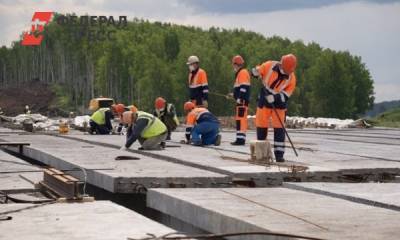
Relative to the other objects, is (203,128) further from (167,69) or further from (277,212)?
(167,69)

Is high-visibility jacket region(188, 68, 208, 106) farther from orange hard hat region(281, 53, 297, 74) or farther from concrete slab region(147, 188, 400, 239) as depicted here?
concrete slab region(147, 188, 400, 239)

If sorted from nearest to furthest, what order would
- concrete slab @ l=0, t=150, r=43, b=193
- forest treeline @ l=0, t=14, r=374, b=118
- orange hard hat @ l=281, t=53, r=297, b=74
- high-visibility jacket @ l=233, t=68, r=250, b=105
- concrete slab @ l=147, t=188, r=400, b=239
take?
concrete slab @ l=147, t=188, r=400, b=239 < concrete slab @ l=0, t=150, r=43, b=193 < orange hard hat @ l=281, t=53, r=297, b=74 < high-visibility jacket @ l=233, t=68, r=250, b=105 < forest treeline @ l=0, t=14, r=374, b=118

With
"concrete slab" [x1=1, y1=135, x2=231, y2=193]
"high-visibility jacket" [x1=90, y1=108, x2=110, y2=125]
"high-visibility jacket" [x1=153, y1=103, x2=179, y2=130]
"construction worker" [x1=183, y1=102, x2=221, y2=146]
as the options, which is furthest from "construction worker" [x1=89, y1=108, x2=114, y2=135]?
"concrete slab" [x1=1, y1=135, x2=231, y2=193]

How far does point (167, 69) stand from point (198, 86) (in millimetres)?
77305

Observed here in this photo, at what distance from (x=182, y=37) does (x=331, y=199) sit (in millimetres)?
115944

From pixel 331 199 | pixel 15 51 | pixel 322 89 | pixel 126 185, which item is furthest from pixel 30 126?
pixel 15 51

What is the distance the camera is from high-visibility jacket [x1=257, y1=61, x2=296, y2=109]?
1434 centimetres

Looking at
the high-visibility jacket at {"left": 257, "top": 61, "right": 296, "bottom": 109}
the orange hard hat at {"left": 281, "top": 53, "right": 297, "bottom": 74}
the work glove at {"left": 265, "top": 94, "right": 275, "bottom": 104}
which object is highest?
the orange hard hat at {"left": 281, "top": 53, "right": 297, "bottom": 74}

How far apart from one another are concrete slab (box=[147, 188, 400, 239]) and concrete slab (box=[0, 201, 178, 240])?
2.55ft

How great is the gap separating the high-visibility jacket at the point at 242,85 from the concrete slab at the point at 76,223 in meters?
9.99

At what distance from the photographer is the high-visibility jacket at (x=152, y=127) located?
52.8 feet

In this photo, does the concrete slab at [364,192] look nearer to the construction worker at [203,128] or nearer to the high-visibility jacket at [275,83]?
the high-visibility jacket at [275,83]

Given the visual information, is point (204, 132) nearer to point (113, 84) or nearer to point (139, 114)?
point (139, 114)

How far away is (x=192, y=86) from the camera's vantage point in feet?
65.8
